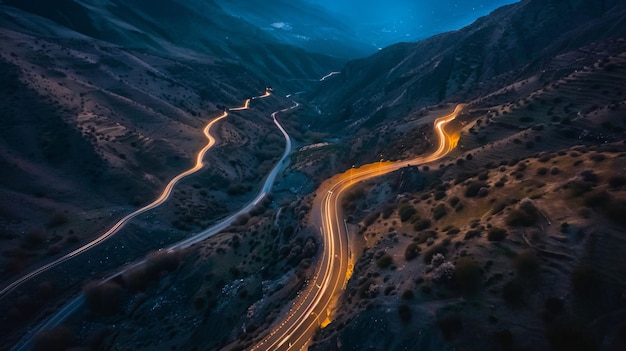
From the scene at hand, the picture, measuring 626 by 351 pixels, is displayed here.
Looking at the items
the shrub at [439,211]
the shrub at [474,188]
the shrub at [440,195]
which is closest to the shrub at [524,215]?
the shrub at [474,188]

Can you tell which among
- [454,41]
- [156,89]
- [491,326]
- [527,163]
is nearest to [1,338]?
[491,326]

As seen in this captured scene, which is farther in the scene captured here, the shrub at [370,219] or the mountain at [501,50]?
the mountain at [501,50]

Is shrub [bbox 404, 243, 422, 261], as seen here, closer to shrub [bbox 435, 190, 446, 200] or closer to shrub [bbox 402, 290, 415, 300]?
shrub [bbox 402, 290, 415, 300]

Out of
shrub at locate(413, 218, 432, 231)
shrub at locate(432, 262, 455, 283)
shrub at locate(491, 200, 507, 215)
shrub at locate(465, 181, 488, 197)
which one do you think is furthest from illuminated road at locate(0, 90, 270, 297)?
shrub at locate(491, 200, 507, 215)

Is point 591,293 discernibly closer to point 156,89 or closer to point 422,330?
point 422,330

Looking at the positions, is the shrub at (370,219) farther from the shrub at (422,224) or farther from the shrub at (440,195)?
the shrub at (422,224)

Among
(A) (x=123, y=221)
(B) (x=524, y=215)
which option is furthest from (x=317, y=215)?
(A) (x=123, y=221)
